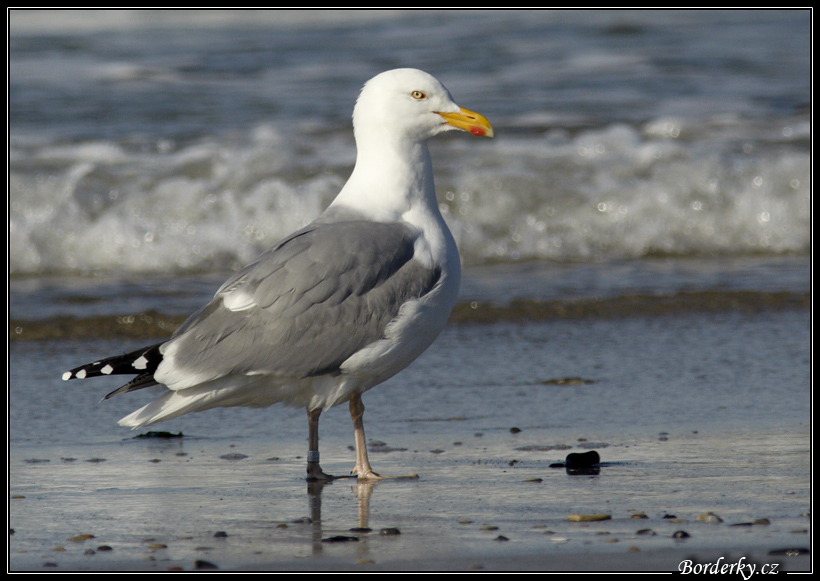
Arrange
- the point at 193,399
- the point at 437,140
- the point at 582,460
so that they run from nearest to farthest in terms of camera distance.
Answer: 1. the point at 193,399
2. the point at 582,460
3. the point at 437,140

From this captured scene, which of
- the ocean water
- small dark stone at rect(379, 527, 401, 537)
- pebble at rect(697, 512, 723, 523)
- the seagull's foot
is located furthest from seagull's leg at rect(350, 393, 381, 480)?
the ocean water

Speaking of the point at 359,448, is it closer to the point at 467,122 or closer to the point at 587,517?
the point at 587,517

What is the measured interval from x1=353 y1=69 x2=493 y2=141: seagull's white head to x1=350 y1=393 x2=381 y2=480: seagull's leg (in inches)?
43.5

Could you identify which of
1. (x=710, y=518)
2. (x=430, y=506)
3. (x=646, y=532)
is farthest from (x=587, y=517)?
(x=430, y=506)

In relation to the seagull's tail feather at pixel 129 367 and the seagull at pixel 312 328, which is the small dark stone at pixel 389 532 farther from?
the seagull's tail feather at pixel 129 367

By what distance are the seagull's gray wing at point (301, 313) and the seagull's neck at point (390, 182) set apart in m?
0.30

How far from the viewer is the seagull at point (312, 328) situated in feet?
12.4

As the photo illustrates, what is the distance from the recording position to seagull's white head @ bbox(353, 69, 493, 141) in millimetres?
4305

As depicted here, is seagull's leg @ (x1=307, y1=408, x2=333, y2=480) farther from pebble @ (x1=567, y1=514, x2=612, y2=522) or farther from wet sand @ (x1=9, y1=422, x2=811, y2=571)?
pebble @ (x1=567, y1=514, x2=612, y2=522)

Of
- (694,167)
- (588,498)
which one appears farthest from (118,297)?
(694,167)

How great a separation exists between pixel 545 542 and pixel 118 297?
490 centimetres

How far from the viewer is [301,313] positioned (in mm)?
3836

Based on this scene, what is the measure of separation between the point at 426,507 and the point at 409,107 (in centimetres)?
168

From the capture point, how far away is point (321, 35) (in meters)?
15.5
